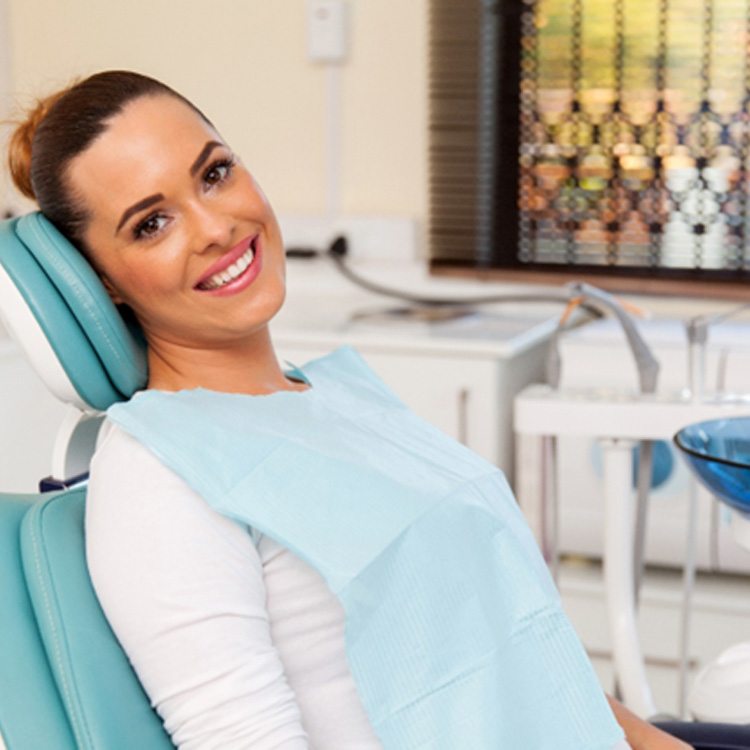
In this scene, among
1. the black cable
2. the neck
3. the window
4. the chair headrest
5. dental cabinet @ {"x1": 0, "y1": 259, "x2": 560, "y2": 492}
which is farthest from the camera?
the black cable

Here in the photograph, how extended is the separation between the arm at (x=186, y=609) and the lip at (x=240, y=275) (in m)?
0.17

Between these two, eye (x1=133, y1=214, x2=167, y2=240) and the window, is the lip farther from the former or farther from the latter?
the window

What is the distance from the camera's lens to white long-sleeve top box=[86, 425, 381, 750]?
3.05ft

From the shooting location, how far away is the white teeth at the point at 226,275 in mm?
1081

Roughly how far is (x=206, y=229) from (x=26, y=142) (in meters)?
0.19

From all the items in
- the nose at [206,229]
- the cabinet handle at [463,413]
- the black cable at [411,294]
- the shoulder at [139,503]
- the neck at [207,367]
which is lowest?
the cabinet handle at [463,413]

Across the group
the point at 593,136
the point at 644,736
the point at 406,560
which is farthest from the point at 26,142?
the point at 593,136

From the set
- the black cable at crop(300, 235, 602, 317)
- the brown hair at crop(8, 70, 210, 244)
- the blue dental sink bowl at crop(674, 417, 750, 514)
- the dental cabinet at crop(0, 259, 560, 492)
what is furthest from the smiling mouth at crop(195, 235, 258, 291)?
the black cable at crop(300, 235, 602, 317)

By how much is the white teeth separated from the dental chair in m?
0.08

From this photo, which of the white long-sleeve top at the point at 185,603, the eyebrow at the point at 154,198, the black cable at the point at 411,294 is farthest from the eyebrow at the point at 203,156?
the black cable at the point at 411,294

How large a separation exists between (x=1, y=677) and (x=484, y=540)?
401 millimetres

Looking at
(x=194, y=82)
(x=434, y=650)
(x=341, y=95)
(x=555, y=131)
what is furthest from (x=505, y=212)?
(x=434, y=650)

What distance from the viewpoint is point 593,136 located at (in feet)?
8.94

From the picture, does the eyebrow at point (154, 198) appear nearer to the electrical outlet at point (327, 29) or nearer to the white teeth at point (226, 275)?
the white teeth at point (226, 275)
